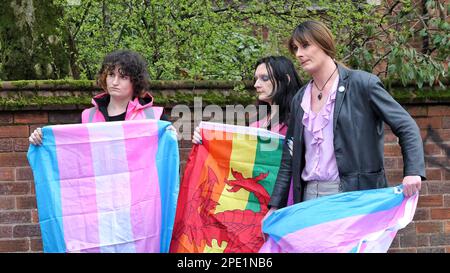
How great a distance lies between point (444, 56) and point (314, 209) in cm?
252

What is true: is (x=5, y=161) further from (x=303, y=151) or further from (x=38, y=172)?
(x=303, y=151)

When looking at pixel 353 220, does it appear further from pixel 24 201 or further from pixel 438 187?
pixel 24 201

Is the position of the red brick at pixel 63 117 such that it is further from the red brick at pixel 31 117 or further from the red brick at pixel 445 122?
the red brick at pixel 445 122

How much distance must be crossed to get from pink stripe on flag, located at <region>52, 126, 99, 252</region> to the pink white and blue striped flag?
50.2 inches

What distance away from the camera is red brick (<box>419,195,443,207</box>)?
Result: 553cm

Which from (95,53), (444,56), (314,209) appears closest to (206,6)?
(95,53)

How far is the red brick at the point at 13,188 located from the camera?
5.11 metres

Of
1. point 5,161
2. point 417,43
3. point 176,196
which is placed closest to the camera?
point 176,196

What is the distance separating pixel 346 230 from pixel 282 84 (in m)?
1.06

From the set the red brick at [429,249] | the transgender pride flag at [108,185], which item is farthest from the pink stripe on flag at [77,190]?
the red brick at [429,249]

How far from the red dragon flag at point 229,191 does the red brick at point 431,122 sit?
1684 millimetres

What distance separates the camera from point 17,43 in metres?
5.49

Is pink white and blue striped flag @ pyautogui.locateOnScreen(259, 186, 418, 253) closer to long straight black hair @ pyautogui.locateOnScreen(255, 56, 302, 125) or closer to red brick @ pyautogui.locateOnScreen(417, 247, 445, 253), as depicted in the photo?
long straight black hair @ pyautogui.locateOnScreen(255, 56, 302, 125)

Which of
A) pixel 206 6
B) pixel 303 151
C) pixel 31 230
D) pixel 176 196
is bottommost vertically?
pixel 31 230
